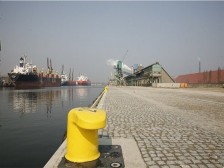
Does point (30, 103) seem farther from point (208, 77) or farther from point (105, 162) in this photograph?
point (208, 77)

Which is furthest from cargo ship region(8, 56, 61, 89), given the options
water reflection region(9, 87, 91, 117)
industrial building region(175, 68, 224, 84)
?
industrial building region(175, 68, 224, 84)

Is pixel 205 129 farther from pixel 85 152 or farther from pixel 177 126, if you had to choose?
pixel 85 152

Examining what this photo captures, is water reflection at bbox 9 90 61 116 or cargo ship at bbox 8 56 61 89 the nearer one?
water reflection at bbox 9 90 61 116

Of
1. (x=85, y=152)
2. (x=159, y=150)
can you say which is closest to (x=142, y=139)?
(x=159, y=150)

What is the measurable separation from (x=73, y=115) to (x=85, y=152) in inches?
25.9

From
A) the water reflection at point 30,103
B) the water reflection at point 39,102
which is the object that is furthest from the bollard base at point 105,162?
the water reflection at point 30,103

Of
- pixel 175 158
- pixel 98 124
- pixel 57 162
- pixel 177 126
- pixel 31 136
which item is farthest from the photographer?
pixel 31 136

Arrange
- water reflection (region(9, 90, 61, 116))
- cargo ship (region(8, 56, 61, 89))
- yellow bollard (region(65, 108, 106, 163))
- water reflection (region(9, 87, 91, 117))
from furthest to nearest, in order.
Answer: cargo ship (region(8, 56, 61, 89)) < water reflection (region(9, 87, 91, 117)) < water reflection (region(9, 90, 61, 116)) < yellow bollard (region(65, 108, 106, 163))

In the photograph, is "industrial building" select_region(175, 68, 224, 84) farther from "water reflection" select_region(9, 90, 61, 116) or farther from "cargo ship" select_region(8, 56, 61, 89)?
"cargo ship" select_region(8, 56, 61, 89)

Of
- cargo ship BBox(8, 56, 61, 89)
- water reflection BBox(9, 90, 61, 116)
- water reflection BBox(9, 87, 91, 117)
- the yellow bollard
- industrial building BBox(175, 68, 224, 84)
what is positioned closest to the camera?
the yellow bollard

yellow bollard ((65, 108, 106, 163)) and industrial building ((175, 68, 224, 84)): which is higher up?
industrial building ((175, 68, 224, 84))

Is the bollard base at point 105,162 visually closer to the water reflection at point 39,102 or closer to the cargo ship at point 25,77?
the water reflection at point 39,102

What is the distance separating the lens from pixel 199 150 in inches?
160

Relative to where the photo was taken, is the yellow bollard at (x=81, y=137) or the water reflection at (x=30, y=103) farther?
the water reflection at (x=30, y=103)
